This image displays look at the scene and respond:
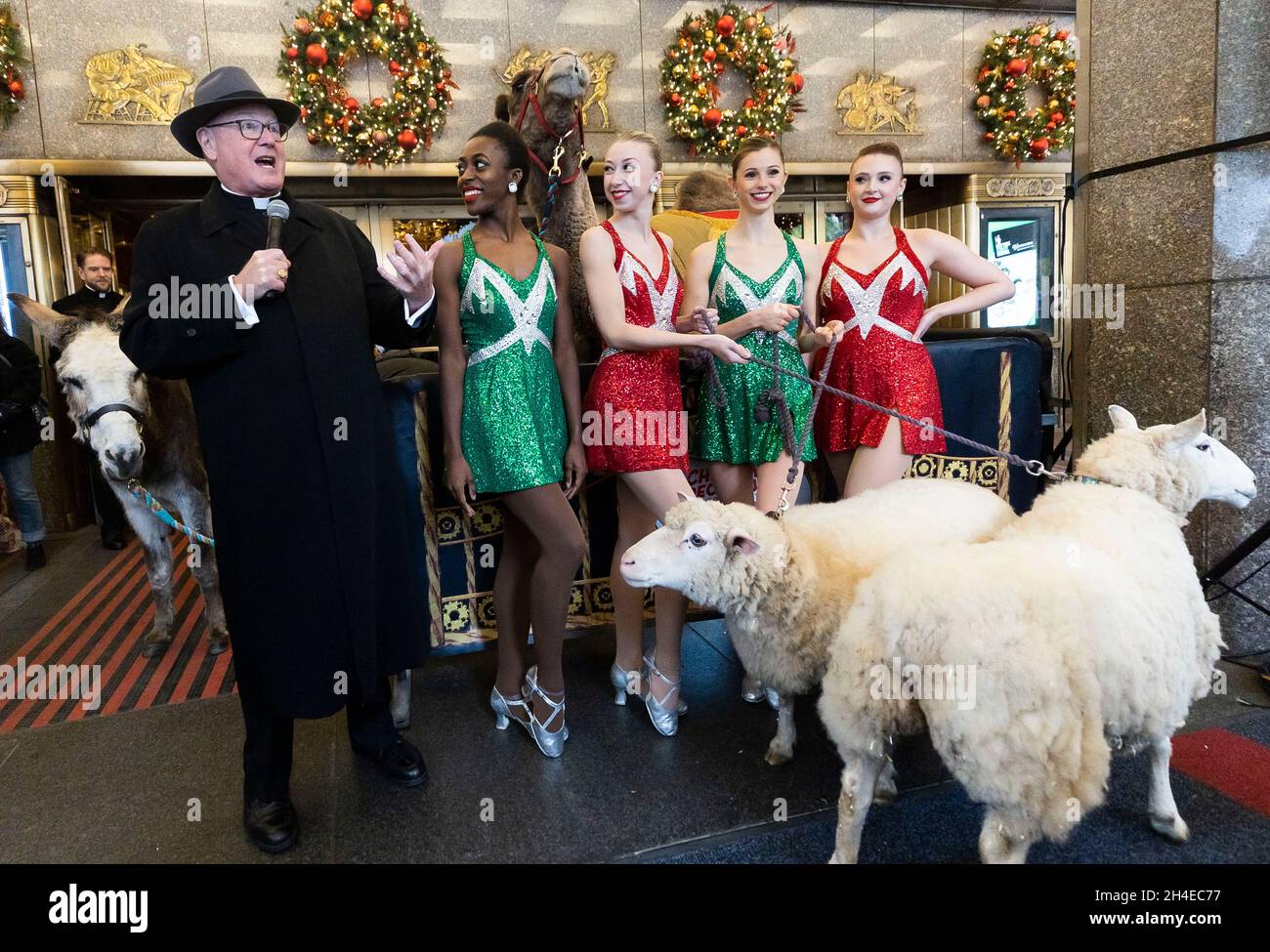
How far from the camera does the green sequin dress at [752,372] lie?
2889 mm

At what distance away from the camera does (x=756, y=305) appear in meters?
2.88

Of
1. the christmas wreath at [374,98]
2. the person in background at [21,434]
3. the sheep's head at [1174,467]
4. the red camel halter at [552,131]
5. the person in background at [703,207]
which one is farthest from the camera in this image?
the christmas wreath at [374,98]

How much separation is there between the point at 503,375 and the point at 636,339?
46cm

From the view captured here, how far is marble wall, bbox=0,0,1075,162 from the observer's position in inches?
261

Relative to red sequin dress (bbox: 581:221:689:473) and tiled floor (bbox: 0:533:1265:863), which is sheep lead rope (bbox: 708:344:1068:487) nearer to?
red sequin dress (bbox: 581:221:689:473)

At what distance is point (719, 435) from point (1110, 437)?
1285mm

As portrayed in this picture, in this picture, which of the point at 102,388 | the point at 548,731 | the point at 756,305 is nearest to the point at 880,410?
the point at 756,305

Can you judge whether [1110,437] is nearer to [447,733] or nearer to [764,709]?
[764,709]

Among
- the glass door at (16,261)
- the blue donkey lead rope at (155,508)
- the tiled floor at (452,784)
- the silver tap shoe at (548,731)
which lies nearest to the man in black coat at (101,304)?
the glass door at (16,261)

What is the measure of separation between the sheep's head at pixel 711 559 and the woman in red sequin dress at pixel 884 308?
34.0 inches

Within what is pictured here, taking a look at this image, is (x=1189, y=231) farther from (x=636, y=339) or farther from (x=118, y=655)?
(x=118, y=655)
